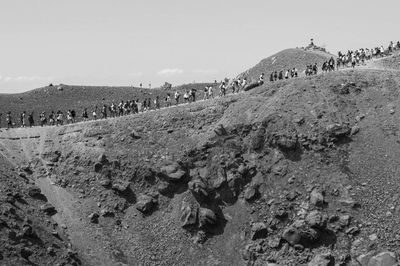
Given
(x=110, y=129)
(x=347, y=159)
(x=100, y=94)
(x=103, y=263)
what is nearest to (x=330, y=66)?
(x=347, y=159)

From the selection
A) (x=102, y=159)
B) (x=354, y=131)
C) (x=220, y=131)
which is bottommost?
(x=102, y=159)

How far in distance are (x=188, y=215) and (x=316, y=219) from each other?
956cm

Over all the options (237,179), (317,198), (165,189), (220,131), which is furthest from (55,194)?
(317,198)

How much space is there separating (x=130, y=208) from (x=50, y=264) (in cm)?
827

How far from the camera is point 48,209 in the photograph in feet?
132

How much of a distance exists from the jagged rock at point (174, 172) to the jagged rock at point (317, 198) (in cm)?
1048

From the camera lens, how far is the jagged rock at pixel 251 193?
38.2 meters

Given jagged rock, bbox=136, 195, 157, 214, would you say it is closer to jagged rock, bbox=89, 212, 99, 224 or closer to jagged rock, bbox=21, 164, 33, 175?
jagged rock, bbox=89, 212, 99, 224

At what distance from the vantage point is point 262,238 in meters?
35.9

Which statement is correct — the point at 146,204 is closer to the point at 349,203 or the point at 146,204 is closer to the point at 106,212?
the point at 106,212

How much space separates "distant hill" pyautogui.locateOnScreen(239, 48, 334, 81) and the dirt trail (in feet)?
109

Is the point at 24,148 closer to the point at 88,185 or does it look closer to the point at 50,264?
the point at 88,185

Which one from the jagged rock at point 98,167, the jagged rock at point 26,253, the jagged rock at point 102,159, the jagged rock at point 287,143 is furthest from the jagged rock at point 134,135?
the jagged rock at point 26,253

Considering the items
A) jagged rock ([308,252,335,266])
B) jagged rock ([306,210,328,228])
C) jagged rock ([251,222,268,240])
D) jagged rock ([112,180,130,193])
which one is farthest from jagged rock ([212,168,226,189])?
jagged rock ([308,252,335,266])
